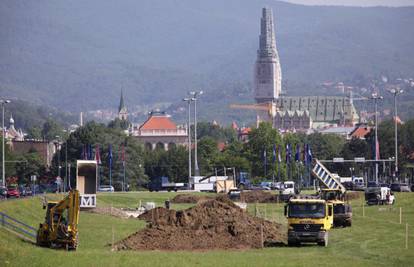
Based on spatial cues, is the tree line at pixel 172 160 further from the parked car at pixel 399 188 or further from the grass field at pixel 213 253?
the grass field at pixel 213 253

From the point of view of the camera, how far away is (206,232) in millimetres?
53188

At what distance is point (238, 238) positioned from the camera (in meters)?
52.2

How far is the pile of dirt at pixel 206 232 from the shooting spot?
50719 millimetres

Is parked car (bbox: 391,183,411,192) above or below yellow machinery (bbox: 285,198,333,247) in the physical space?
above

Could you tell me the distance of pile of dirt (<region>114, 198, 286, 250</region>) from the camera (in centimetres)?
5072

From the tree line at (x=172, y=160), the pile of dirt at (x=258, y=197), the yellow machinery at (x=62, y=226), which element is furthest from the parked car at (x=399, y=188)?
the yellow machinery at (x=62, y=226)

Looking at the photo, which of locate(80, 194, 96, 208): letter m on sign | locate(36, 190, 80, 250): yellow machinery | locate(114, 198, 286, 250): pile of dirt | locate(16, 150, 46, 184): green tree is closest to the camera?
locate(36, 190, 80, 250): yellow machinery

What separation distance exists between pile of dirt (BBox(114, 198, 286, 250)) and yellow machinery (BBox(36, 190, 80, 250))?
2.80 metres

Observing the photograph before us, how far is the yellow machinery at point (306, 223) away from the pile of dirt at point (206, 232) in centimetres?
141

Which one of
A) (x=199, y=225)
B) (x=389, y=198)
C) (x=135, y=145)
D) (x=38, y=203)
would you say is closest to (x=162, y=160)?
(x=135, y=145)

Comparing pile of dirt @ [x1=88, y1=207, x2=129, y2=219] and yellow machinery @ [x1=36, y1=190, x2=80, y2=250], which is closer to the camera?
yellow machinery @ [x1=36, y1=190, x2=80, y2=250]

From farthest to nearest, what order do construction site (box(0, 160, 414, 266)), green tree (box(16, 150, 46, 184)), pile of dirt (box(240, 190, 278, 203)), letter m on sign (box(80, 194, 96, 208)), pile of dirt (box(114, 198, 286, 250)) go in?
green tree (box(16, 150, 46, 184)) < pile of dirt (box(240, 190, 278, 203)) < letter m on sign (box(80, 194, 96, 208)) < pile of dirt (box(114, 198, 286, 250)) < construction site (box(0, 160, 414, 266))

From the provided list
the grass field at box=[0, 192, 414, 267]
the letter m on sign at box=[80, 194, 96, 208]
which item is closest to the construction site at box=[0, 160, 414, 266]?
the grass field at box=[0, 192, 414, 267]

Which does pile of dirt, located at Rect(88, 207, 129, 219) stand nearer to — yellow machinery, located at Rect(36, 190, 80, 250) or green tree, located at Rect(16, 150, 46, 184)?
yellow machinery, located at Rect(36, 190, 80, 250)
